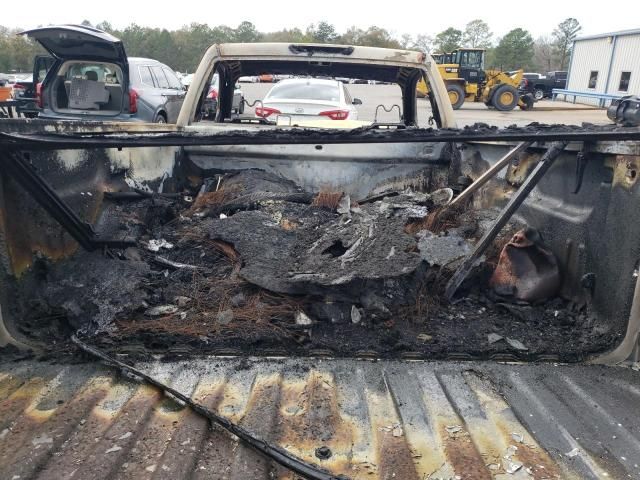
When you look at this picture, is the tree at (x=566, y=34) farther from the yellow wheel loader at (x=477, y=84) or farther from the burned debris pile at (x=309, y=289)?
the burned debris pile at (x=309, y=289)

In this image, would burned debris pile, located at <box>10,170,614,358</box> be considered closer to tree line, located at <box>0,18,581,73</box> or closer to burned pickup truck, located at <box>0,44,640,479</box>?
burned pickup truck, located at <box>0,44,640,479</box>

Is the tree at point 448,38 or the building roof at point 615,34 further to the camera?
the tree at point 448,38

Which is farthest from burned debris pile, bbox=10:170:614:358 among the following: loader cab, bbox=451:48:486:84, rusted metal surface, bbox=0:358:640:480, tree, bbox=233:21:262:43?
tree, bbox=233:21:262:43

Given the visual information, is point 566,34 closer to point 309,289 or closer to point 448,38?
point 448,38

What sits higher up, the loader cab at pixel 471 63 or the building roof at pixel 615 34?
the building roof at pixel 615 34

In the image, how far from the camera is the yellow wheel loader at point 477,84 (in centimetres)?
2142

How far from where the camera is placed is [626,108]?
221 centimetres

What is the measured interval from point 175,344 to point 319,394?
2.28ft

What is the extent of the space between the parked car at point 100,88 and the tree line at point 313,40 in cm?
3800

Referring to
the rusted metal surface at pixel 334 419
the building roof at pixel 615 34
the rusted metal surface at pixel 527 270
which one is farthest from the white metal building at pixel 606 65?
the rusted metal surface at pixel 334 419

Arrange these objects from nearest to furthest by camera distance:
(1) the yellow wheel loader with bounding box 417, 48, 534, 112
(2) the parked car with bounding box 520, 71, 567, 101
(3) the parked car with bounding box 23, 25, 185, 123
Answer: (3) the parked car with bounding box 23, 25, 185, 123 < (1) the yellow wheel loader with bounding box 417, 48, 534, 112 < (2) the parked car with bounding box 520, 71, 567, 101

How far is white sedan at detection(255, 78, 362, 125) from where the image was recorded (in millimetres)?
→ 7332

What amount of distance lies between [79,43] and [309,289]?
7633 mm

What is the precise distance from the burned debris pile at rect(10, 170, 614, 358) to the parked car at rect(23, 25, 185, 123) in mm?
6934
